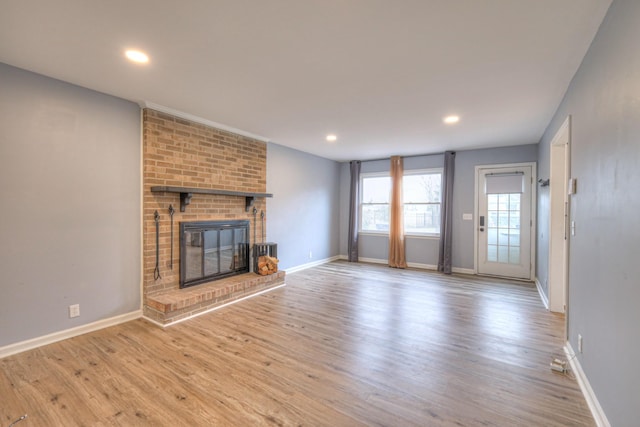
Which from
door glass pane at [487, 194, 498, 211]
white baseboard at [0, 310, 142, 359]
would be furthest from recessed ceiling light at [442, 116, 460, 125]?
white baseboard at [0, 310, 142, 359]

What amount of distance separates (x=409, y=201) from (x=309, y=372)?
4.92 meters

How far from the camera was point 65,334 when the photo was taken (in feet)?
9.22

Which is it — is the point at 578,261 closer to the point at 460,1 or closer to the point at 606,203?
the point at 606,203

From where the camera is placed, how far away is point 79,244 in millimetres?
2900

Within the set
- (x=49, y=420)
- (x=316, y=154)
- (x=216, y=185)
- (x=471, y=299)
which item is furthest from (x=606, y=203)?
(x=316, y=154)

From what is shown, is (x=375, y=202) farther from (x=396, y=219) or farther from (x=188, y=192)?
(x=188, y=192)

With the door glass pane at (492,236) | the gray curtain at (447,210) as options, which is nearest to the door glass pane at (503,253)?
the door glass pane at (492,236)

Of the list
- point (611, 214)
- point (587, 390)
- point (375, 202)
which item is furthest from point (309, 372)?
point (375, 202)

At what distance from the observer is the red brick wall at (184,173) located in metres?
3.41

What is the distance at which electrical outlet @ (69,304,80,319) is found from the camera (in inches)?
112

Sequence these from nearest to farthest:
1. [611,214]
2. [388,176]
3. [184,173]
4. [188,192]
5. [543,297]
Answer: [611,214]
[188,192]
[184,173]
[543,297]
[388,176]

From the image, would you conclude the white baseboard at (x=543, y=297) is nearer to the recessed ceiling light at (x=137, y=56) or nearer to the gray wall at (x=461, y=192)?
the gray wall at (x=461, y=192)

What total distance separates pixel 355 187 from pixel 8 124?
576 cm

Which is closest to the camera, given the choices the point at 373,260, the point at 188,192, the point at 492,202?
the point at 188,192
